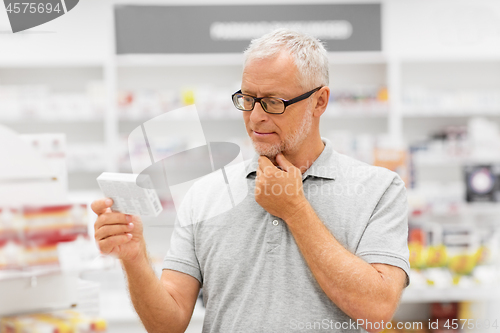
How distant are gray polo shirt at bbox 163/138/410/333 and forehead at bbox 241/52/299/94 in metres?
0.27

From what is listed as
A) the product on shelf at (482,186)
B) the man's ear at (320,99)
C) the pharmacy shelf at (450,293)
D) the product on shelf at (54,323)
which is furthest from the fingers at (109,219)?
the product on shelf at (482,186)

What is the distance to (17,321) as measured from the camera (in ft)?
4.23

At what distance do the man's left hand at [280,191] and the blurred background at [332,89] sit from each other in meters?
2.20

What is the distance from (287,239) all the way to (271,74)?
1.51ft

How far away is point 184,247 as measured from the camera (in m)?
1.37

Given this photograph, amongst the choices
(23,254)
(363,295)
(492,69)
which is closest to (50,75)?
(23,254)

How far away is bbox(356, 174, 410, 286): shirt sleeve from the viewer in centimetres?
122

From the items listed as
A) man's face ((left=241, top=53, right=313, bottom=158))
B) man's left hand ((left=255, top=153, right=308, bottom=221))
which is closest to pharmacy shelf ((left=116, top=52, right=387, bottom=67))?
man's face ((left=241, top=53, right=313, bottom=158))

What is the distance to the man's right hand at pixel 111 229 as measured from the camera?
3.44 feet

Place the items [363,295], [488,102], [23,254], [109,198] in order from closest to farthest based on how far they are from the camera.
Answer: [109,198] < [363,295] < [23,254] < [488,102]

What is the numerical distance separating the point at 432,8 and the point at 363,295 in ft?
13.3

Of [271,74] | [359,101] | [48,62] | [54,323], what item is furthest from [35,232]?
[359,101]

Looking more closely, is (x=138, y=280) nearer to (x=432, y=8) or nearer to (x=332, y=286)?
(x=332, y=286)

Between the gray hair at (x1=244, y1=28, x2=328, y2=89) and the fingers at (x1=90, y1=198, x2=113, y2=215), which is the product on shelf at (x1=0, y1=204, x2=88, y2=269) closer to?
the fingers at (x1=90, y1=198, x2=113, y2=215)
